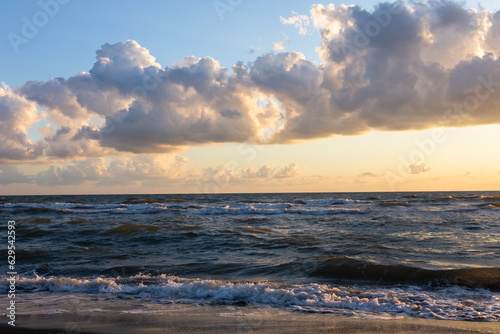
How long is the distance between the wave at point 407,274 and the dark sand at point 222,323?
10.3 feet

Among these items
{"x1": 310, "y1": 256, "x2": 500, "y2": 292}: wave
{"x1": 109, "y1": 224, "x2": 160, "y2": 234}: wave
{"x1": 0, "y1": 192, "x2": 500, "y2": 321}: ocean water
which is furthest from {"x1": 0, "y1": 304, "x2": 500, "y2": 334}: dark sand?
{"x1": 109, "y1": 224, "x2": 160, "y2": 234}: wave

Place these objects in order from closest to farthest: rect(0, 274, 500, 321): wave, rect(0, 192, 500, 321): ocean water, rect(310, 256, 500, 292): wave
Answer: rect(0, 274, 500, 321): wave < rect(0, 192, 500, 321): ocean water < rect(310, 256, 500, 292): wave

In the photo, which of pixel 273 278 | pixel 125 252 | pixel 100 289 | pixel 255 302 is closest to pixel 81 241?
pixel 125 252

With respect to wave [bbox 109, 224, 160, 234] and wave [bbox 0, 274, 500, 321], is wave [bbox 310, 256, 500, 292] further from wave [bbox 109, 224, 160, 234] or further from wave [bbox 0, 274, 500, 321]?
wave [bbox 109, 224, 160, 234]

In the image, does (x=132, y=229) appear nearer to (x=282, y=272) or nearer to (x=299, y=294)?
(x=282, y=272)

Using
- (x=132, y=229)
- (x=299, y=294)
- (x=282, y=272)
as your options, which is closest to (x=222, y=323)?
(x=299, y=294)

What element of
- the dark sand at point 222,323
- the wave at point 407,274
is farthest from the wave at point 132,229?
the dark sand at point 222,323

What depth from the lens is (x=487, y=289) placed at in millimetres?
8539

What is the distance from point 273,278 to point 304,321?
3655 millimetres

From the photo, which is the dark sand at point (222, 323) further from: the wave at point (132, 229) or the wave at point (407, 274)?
the wave at point (132, 229)

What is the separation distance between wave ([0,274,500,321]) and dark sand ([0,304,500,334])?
58 cm

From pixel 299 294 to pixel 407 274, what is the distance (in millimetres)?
3542

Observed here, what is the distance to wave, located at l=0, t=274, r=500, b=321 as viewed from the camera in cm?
705

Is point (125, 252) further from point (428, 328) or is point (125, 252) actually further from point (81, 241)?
→ point (428, 328)
